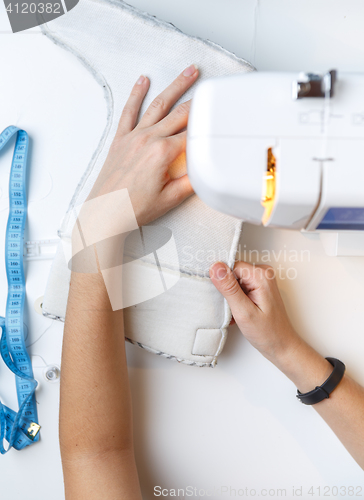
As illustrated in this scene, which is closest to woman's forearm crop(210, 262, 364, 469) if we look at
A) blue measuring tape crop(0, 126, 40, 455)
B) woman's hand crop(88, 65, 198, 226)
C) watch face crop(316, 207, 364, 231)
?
woman's hand crop(88, 65, 198, 226)

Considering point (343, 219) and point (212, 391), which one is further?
point (212, 391)

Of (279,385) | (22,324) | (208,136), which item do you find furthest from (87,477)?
(208,136)

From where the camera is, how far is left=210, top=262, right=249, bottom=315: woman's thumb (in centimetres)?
88

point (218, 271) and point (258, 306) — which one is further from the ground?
point (218, 271)

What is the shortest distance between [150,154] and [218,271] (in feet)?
1.04

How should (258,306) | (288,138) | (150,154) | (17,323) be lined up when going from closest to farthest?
(288,138)
(150,154)
(258,306)
(17,323)

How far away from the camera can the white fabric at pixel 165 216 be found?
87 cm

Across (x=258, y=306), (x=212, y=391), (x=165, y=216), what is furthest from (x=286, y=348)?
(x=165, y=216)

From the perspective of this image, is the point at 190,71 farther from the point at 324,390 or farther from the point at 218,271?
the point at 324,390

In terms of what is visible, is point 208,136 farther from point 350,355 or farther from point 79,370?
point 350,355

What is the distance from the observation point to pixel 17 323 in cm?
105

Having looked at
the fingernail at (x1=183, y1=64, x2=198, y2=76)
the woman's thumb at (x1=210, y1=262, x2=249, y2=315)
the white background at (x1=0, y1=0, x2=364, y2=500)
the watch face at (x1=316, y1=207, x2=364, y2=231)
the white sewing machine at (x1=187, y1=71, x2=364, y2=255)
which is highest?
the fingernail at (x1=183, y1=64, x2=198, y2=76)

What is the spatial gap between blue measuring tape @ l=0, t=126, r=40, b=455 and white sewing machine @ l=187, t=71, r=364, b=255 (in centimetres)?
71

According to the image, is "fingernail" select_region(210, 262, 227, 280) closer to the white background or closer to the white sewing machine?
the white background
